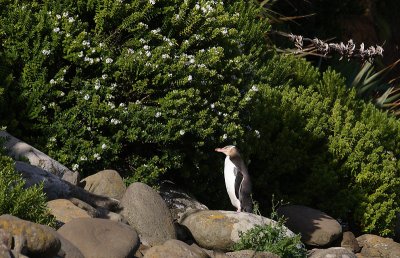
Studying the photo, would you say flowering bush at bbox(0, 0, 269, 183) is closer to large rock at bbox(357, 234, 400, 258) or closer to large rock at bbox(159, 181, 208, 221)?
large rock at bbox(159, 181, 208, 221)

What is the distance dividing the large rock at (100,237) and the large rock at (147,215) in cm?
102

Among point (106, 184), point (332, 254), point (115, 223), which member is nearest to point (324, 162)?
point (332, 254)

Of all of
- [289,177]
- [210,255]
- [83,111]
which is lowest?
[289,177]

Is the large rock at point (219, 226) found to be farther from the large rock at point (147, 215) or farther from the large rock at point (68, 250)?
the large rock at point (68, 250)

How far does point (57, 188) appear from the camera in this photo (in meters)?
8.26

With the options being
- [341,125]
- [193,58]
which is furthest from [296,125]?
[193,58]

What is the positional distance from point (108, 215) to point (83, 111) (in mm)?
1536

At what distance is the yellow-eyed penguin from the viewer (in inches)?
375

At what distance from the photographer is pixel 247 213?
29.9ft

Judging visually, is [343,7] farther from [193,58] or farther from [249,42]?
[193,58]

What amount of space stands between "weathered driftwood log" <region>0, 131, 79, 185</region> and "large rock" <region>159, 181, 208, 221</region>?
113 centimetres

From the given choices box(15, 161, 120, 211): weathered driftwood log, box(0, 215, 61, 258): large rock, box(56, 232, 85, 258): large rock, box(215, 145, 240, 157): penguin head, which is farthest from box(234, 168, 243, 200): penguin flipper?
box(0, 215, 61, 258): large rock

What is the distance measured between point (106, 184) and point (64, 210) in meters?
1.19

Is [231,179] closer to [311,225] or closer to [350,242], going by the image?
[311,225]
